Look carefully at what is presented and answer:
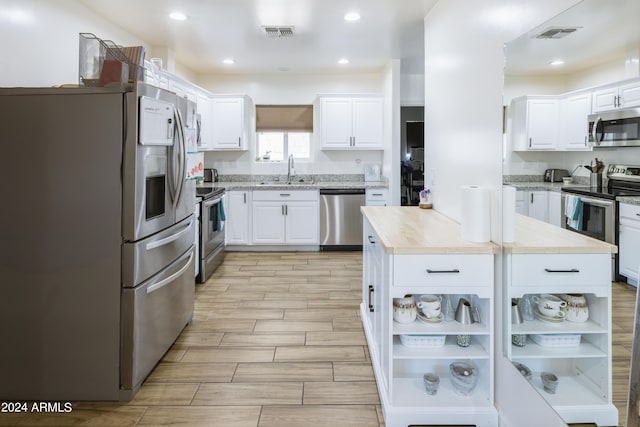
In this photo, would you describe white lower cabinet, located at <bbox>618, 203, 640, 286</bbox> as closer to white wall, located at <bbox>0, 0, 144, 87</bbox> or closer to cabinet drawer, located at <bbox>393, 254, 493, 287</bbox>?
cabinet drawer, located at <bbox>393, 254, 493, 287</bbox>

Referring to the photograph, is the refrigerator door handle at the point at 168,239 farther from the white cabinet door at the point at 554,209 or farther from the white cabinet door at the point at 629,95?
the white cabinet door at the point at 629,95

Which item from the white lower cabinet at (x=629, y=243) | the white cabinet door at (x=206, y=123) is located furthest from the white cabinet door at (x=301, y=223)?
the white lower cabinet at (x=629, y=243)

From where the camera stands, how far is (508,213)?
73.5 inches

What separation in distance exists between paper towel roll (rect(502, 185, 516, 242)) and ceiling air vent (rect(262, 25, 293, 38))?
10.3 ft

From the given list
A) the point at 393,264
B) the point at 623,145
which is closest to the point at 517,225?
the point at 393,264

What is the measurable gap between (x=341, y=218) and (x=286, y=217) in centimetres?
75

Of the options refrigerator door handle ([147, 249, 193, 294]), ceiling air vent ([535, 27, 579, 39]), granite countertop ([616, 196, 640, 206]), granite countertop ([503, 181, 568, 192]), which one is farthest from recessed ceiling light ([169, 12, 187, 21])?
granite countertop ([616, 196, 640, 206])

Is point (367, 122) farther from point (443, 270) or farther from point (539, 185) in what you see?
point (539, 185)

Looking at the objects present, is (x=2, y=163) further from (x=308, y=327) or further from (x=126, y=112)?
(x=308, y=327)

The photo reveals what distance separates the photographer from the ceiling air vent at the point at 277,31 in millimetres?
4246

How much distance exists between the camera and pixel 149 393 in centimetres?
227

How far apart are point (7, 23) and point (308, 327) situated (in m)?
2.85

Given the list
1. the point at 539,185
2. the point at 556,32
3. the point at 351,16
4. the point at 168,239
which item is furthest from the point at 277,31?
the point at 539,185

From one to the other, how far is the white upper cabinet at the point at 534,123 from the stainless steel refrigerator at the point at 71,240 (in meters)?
1.79
